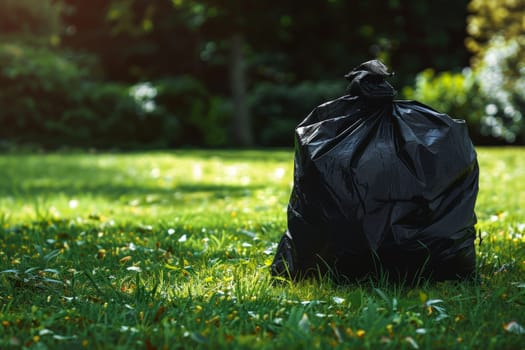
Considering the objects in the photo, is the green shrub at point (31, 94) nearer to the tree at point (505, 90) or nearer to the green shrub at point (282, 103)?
the green shrub at point (282, 103)

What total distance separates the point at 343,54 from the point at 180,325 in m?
24.8

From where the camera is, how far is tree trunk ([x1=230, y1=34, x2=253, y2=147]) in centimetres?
1744

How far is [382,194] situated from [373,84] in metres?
0.56

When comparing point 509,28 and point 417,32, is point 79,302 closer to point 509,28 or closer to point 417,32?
point 509,28

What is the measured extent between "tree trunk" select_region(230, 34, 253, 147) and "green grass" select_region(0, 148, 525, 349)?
38.4 feet

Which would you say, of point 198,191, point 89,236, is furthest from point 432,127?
point 198,191

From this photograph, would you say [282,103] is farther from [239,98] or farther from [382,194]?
[382,194]

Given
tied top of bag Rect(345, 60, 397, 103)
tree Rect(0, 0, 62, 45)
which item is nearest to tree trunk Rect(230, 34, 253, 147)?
tied top of bag Rect(345, 60, 397, 103)

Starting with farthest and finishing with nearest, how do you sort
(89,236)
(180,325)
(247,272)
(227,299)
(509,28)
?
(509,28)
(89,236)
(247,272)
(227,299)
(180,325)

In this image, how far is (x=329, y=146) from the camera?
2.90 meters

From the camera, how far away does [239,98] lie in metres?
17.4

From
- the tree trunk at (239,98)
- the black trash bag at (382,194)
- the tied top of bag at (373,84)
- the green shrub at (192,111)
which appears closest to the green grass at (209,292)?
the black trash bag at (382,194)

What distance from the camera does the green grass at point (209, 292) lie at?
2.23 metres

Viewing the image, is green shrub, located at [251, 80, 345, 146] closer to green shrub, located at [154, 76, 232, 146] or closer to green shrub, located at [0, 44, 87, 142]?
green shrub, located at [154, 76, 232, 146]
